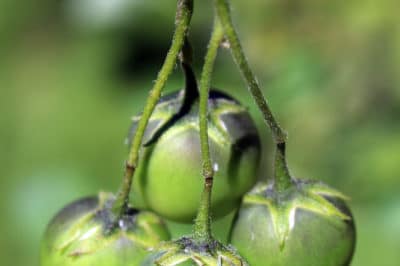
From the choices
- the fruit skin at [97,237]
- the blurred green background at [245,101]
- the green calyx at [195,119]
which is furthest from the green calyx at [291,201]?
the blurred green background at [245,101]

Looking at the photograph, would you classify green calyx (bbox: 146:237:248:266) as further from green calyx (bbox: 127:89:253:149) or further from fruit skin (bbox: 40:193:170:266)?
green calyx (bbox: 127:89:253:149)

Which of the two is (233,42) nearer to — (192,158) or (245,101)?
(192,158)

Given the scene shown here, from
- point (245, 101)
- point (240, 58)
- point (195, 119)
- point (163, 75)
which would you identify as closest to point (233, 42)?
point (240, 58)

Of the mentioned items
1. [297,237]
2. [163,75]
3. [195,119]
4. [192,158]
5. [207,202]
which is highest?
[163,75]

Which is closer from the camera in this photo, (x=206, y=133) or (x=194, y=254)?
(x=194, y=254)

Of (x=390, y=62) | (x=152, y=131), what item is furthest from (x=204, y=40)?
(x=152, y=131)

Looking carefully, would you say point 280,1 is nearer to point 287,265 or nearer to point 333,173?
point 333,173

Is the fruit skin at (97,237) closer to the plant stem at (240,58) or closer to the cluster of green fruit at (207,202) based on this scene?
the cluster of green fruit at (207,202)
